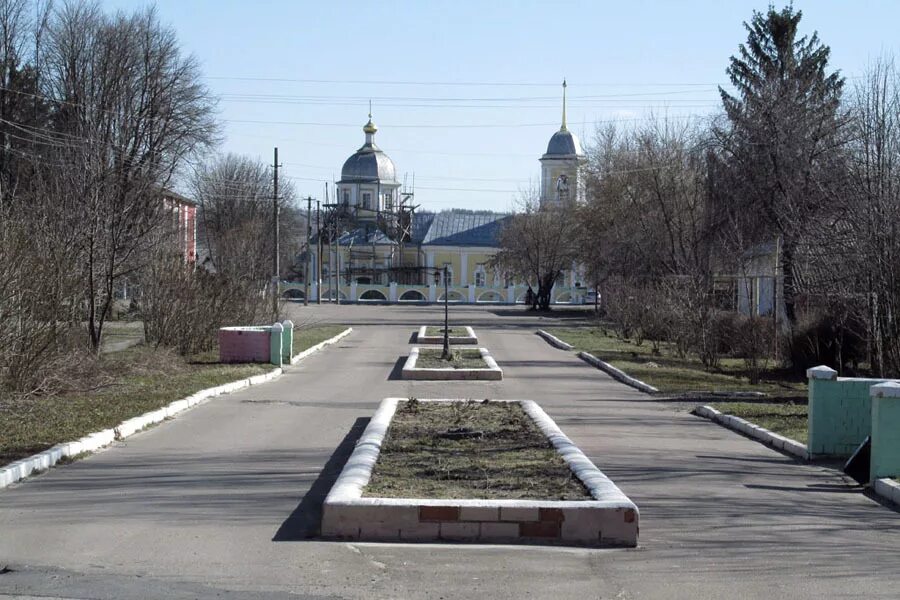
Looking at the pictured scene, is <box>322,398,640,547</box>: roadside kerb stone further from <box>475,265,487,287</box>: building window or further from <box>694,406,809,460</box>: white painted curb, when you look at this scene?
<box>475,265,487,287</box>: building window

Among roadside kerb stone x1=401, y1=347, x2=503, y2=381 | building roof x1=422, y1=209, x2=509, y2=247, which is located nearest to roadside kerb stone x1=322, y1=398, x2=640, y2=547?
roadside kerb stone x1=401, y1=347, x2=503, y2=381

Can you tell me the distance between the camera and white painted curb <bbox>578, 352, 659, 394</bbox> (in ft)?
76.2

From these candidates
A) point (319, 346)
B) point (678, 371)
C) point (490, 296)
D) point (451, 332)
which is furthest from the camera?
point (490, 296)

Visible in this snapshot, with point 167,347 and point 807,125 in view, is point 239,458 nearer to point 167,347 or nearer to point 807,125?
point 167,347

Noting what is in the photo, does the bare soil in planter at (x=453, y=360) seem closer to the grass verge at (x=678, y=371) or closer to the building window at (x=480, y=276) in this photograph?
the grass verge at (x=678, y=371)

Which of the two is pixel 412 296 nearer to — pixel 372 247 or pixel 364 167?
pixel 372 247

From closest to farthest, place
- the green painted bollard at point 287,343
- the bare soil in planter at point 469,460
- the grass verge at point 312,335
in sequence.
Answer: the bare soil in planter at point 469,460 < the green painted bollard at point 287,343 < the grass verge at point 312,335

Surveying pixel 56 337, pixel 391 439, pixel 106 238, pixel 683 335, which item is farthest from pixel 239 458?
pixel 683 335

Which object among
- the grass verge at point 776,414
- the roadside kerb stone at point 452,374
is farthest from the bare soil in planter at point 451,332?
the grass verge at point 776,414

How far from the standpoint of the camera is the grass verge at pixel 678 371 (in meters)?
23.4

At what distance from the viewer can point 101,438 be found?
13258mm

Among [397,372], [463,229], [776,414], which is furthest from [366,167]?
[776,414]

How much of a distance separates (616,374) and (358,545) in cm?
1918

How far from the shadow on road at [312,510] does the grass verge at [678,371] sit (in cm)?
1142
